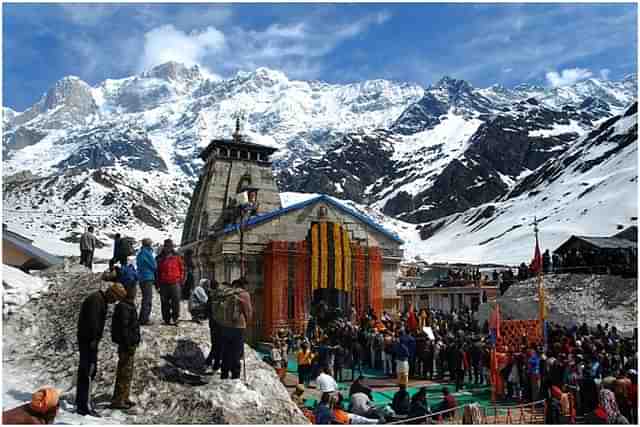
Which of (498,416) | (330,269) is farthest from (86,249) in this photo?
(498,416)

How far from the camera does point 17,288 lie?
39.5ft

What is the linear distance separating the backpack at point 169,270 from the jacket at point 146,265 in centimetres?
29

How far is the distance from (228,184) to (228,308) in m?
20.3

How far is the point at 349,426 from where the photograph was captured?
9039mm

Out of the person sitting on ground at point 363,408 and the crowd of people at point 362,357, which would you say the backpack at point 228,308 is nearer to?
the crowd of people at point 362,357

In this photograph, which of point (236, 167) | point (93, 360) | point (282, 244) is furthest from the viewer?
point (236, 167)

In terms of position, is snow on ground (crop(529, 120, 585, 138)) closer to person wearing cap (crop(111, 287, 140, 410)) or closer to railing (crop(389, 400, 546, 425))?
railing (crop(389, 400, 546, 425))

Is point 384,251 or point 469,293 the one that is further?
point 469,293

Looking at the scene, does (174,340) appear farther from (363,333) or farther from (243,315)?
(363,333)


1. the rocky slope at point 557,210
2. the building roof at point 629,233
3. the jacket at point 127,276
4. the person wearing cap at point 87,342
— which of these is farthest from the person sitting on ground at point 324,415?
the rocky slope at point 557,210

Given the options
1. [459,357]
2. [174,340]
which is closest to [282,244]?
[459,357]

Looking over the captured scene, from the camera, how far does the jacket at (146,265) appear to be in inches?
427

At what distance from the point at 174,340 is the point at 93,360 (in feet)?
8.99

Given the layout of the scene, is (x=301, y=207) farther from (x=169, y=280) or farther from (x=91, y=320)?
(x=91, y=320)
